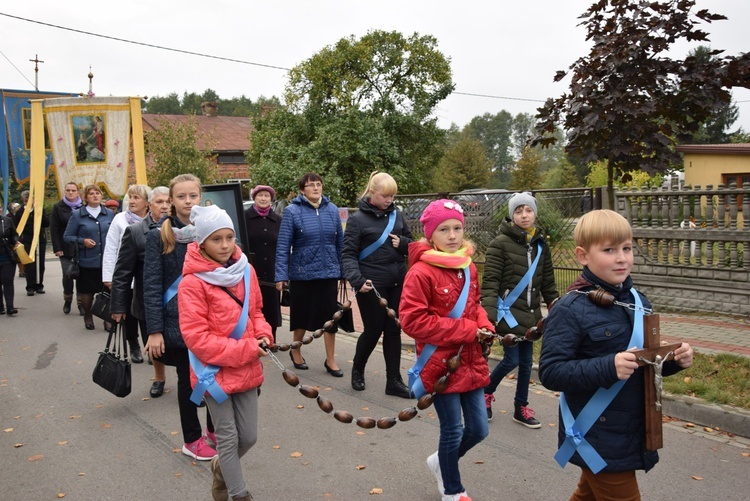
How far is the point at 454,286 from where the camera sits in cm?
382

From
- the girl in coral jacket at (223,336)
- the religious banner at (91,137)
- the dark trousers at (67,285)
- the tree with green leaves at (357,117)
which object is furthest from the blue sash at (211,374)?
the tree with green leaves at (357,117)

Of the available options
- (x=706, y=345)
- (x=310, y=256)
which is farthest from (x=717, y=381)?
(x=310, y=256)

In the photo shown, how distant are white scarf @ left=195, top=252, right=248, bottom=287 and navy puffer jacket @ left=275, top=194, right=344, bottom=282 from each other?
3.12 metres

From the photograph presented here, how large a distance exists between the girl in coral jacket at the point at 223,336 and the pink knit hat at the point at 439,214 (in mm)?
1088

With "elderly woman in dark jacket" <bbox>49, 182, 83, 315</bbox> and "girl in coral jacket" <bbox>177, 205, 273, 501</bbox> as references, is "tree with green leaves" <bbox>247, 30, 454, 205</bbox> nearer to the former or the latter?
"elderly woman in dark jacket" <bbox>49, 182, 83, 315</bbox>

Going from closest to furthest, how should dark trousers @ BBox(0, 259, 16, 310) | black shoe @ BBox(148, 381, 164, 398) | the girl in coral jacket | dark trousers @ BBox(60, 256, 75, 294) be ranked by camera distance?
the girl in coral jacket → black shoe @ BBox(148, 381, 164, 398) → dark trousers @ BBox(60, 256, 75, 294) → dark trousers @ BBox(0, 259, 16, 310)

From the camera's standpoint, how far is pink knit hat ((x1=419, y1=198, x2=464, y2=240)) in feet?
12.6

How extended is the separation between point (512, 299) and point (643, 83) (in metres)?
3.50

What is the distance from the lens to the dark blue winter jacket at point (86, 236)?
1002 centimetres

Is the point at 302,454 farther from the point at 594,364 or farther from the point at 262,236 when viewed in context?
the point at 262,236

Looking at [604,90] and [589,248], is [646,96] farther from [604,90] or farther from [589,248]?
[589,248]

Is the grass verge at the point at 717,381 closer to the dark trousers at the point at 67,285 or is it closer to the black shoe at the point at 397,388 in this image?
the black shoe at the point at 397,388

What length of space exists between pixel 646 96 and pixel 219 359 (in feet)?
19.1

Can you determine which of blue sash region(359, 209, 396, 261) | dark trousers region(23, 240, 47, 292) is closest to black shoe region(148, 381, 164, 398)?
blue sash region(359, 209, 396, 261)
